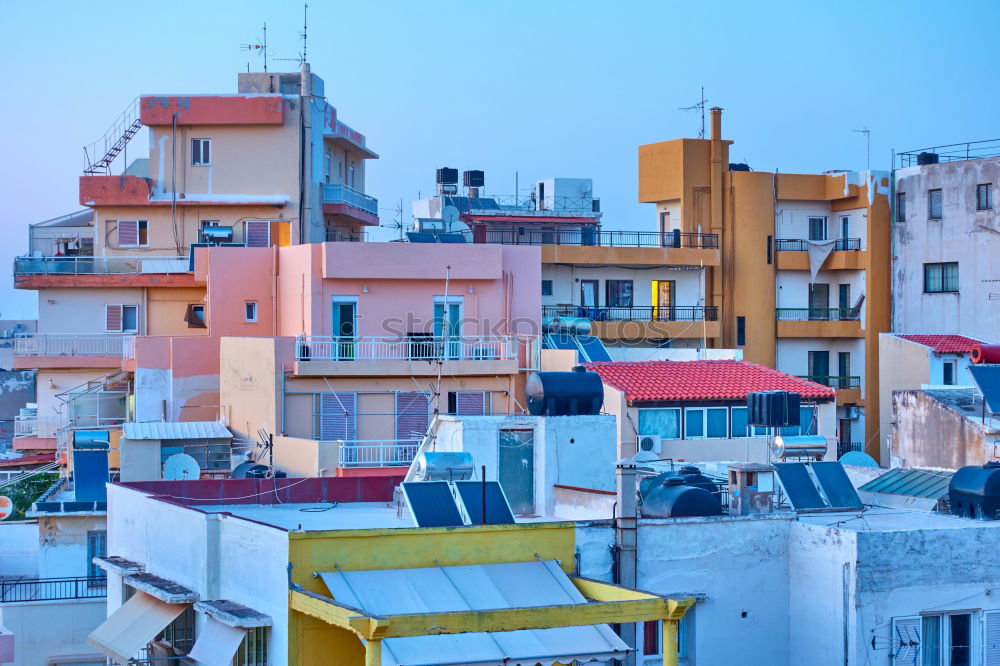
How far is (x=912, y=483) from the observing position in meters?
25.1

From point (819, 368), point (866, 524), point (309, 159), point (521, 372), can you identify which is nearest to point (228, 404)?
point (521, 372)

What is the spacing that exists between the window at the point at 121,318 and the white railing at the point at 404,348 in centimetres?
1198

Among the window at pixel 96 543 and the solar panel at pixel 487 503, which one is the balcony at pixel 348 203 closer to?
the window at pixel 96 543

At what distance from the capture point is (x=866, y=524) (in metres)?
20.5

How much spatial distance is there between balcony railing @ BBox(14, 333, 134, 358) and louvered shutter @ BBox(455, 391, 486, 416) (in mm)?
13668

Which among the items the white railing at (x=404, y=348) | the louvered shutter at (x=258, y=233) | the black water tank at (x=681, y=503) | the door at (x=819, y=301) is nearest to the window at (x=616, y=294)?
the door at (x=819, y=301)

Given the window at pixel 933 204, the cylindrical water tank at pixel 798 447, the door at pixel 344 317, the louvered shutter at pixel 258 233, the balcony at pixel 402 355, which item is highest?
the window at pixel 933 204

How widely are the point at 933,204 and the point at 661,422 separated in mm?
21104

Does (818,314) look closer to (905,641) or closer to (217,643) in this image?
(905,641)

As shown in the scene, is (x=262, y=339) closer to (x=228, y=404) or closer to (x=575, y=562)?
(x=228, y=404)

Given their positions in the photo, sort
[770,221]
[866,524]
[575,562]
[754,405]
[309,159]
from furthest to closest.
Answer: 1. [770,221]
2. [309,159]
3. [754,405]
4. [866,524]
5. [575,562]

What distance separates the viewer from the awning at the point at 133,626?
1873 cm

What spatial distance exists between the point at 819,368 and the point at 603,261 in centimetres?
999

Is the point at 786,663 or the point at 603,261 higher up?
the point at 603,261
